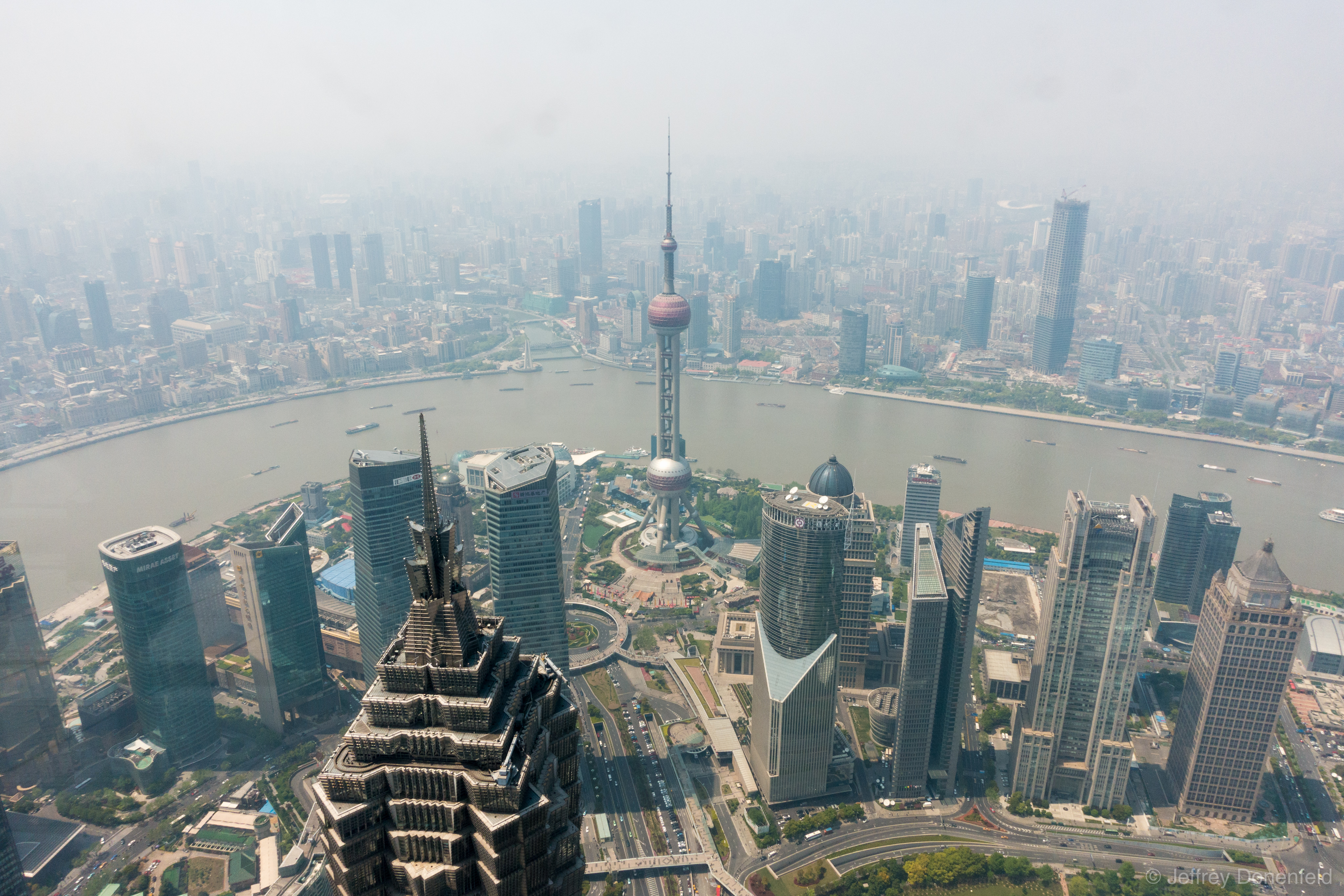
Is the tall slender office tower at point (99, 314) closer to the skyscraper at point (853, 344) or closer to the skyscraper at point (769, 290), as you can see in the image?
the skyscraper at point (769, 290)

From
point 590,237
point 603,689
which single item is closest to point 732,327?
point 590,237

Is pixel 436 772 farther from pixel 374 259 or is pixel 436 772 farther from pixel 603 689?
pixel 374 259

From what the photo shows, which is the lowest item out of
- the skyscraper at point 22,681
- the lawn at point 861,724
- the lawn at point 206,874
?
the lawn at point 861,724

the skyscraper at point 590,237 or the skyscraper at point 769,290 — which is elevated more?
the skyscraper at point 590,237

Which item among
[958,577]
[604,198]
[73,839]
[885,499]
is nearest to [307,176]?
[604,198]

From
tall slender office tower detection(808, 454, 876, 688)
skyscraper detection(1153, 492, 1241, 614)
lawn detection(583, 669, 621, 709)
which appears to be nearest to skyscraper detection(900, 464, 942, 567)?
tall slender office tower detection(808, 454, 876, 688)

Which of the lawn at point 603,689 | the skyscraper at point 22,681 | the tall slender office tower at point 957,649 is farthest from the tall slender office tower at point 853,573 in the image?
the skyscraper at point 22,681
